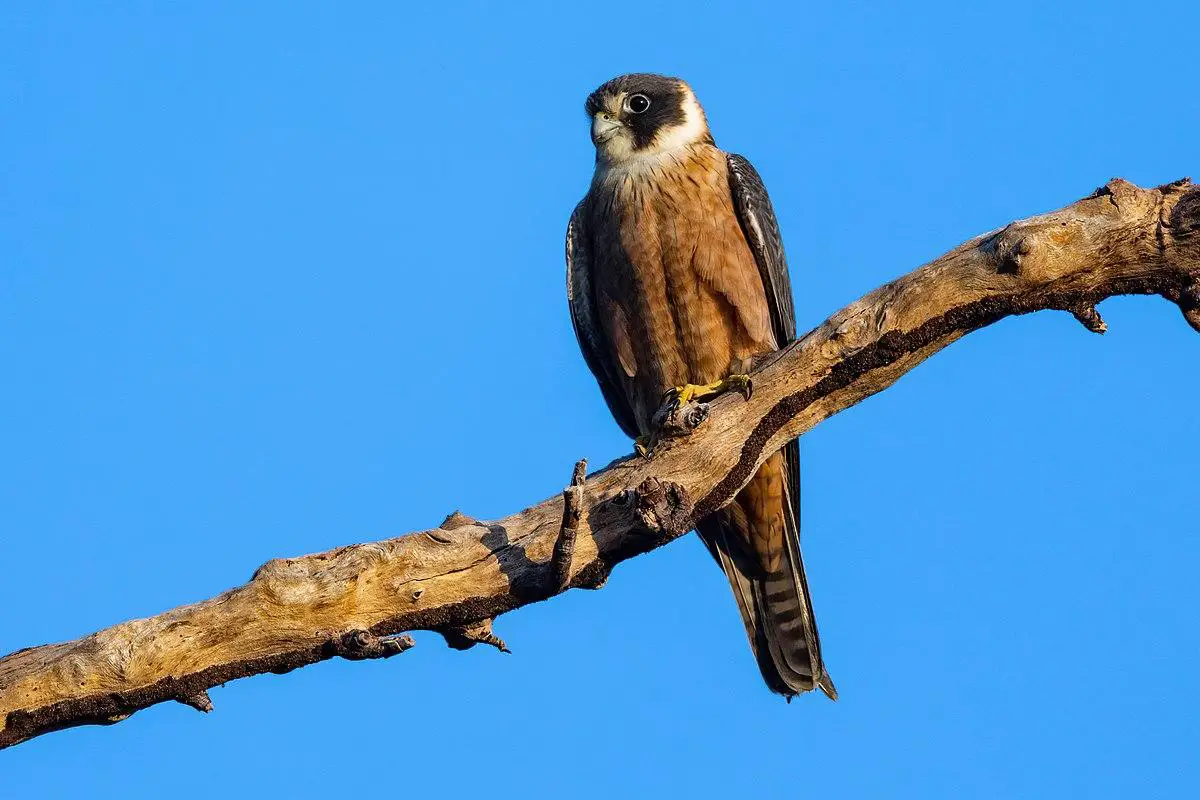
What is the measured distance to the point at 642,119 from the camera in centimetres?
701

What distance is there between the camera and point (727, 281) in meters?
6.36

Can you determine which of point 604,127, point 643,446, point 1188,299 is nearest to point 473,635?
point 643,446

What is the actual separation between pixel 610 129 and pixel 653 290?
3.85 ft

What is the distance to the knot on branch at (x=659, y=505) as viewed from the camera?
15.2ft

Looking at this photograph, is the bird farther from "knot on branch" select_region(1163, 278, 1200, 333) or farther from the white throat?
"knot on branch" select_region(1163, 278, 1200, 333)

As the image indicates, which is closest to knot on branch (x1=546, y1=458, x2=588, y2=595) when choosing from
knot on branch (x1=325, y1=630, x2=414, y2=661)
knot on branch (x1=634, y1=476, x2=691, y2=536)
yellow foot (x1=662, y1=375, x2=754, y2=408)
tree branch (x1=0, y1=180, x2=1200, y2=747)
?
tree branch (x1=0, y1=180, x2=1200, y2=747)

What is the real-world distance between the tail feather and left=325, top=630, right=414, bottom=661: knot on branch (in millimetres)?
2410

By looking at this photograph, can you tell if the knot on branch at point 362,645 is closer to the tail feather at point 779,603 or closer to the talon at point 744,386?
the talon at point 744,386

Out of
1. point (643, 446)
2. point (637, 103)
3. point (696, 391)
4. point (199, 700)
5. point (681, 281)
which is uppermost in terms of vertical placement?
point (637, 103)

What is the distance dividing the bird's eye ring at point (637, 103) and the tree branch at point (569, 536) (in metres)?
2.50

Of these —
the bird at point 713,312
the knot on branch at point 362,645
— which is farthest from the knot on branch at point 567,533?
the bird at point 713,312

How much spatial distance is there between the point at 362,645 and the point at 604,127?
3.64m

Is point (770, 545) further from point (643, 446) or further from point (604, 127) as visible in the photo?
point (604, 127)

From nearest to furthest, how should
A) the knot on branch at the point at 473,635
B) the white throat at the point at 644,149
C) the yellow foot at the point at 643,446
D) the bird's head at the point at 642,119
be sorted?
1. the knot on branch at the point at 473,635
2. the yellow foot at the point at 643,446
3. the white throat at the point at 644,149
4. the bird's head at the point at 642,119
